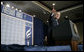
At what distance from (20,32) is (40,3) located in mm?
2084

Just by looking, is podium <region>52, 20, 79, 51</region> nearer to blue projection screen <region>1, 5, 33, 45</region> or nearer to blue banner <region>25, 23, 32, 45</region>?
blue projection screen <region>1, 5, 33, 45</region>

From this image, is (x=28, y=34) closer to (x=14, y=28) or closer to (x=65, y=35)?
(x=14, y=28)

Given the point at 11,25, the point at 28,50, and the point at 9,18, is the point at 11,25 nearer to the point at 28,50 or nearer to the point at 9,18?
the point at 9,18

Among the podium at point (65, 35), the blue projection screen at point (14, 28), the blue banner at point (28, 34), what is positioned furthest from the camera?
the blue banner at point (28, 34)

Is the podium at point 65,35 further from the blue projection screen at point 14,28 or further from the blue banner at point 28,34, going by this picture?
the blue banner at point 28,34

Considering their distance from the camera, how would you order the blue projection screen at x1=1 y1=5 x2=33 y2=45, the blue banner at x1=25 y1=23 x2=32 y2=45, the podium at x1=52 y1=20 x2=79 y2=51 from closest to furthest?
the podium at x1=52 y1=20 x2=79 y2=51, the blue projection screen at x1=1 y1=5 x2=33 y2=45, the blue banner at x1=25 y1=23 x2=32 y2=45

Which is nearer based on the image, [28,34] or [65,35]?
[65,35]

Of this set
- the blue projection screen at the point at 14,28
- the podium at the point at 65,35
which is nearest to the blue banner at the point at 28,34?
the blue projection screen at the point at 14,28

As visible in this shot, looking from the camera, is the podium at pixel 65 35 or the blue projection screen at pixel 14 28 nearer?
the podium at pixel 65 35

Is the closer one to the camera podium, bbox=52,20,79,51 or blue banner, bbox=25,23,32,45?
podium, bbox=52,20,79,51

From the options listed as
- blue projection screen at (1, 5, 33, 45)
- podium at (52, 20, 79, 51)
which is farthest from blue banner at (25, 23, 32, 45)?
podium at (52, 20, 79, 51)

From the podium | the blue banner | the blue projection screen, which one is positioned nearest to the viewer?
the podium

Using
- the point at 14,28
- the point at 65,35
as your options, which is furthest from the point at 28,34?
the point at 65,35

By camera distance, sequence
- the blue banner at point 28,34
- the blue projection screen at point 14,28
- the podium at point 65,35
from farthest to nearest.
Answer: the blue banner at point 28,34
the blue projection screen at point 14,28
the podium at point 65,35
